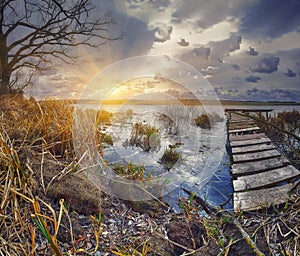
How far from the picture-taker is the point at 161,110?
1206cm

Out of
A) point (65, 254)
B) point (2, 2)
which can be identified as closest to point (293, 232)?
point (65, 254)

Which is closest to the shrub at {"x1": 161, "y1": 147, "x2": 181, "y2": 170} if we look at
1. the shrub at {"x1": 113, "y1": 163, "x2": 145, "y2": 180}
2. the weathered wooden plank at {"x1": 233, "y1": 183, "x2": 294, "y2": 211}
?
the shrub at {"x1": 113, "y1": 163, "x2": 145, "y2": 180}

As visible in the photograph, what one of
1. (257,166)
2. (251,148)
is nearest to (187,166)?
(257,166)

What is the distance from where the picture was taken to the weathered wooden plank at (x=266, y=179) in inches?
121

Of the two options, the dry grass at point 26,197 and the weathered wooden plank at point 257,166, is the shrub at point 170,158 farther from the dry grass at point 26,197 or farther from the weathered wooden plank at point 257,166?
the dry grass at point 26,197

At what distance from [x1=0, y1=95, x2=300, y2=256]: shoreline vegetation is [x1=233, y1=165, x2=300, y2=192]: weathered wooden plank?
2.08 feet

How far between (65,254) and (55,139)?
5.26 feet

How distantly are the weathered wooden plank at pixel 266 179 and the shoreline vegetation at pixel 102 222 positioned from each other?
0.63 metres

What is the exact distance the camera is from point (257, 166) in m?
4.04

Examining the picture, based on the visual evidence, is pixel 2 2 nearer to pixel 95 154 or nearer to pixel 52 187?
pixel 95 154

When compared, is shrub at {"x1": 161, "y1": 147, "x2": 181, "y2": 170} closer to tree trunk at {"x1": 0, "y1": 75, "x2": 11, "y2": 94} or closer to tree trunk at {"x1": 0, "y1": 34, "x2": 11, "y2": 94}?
tree trunk at {"x1": 0, "y1": 75, "x2": 11, "y2": 94}

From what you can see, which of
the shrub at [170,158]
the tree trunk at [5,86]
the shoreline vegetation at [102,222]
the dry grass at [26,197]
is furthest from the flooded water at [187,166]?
the tree trunk at [5,86]

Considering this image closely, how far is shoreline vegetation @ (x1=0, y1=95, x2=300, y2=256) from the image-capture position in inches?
59.8

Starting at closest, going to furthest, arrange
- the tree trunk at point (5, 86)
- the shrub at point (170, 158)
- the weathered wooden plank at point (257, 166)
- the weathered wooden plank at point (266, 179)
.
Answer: the weathered wooden plank at point (266, 179)
the weathered wooden plank at point (257, 166)
the shrub at point (170, 158)
the tree trunk at point (5, 86)
